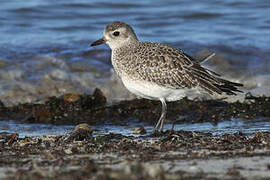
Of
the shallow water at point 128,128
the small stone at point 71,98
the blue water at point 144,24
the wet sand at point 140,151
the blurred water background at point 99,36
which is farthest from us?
the blue water at point 144,24

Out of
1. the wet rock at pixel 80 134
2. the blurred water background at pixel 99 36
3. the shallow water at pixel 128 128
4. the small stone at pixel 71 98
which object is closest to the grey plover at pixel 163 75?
the shallow water at pixel 128 128

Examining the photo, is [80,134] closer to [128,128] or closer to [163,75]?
[163,75]

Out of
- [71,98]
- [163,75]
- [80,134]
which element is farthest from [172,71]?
[71,98]

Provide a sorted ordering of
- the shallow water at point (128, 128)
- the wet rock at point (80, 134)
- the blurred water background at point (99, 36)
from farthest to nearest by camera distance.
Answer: the blurred water background at point (99, 36)
the shallow water at point (128, 128)
the wet rock at point (80, 134)

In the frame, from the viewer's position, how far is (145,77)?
23.6 feet

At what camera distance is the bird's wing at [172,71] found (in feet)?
23.6

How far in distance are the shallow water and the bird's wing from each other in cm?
66

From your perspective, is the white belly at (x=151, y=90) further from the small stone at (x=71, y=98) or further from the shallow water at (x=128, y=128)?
the small stone at (x=71, y=98)

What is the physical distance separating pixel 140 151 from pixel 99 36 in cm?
836

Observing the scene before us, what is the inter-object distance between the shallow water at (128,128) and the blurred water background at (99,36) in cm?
190

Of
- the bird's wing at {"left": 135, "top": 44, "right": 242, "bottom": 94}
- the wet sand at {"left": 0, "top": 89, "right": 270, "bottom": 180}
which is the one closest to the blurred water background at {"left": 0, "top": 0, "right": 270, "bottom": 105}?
the wet sand at {"left": 0, "top": 89, "right": 270, "bottom": 180}

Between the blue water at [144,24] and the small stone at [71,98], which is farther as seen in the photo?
the blue water at [144,24]

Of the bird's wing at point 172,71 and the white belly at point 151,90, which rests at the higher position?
the bird's wing at point 172,71

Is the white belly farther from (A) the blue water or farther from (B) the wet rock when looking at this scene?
(A) the blue water
